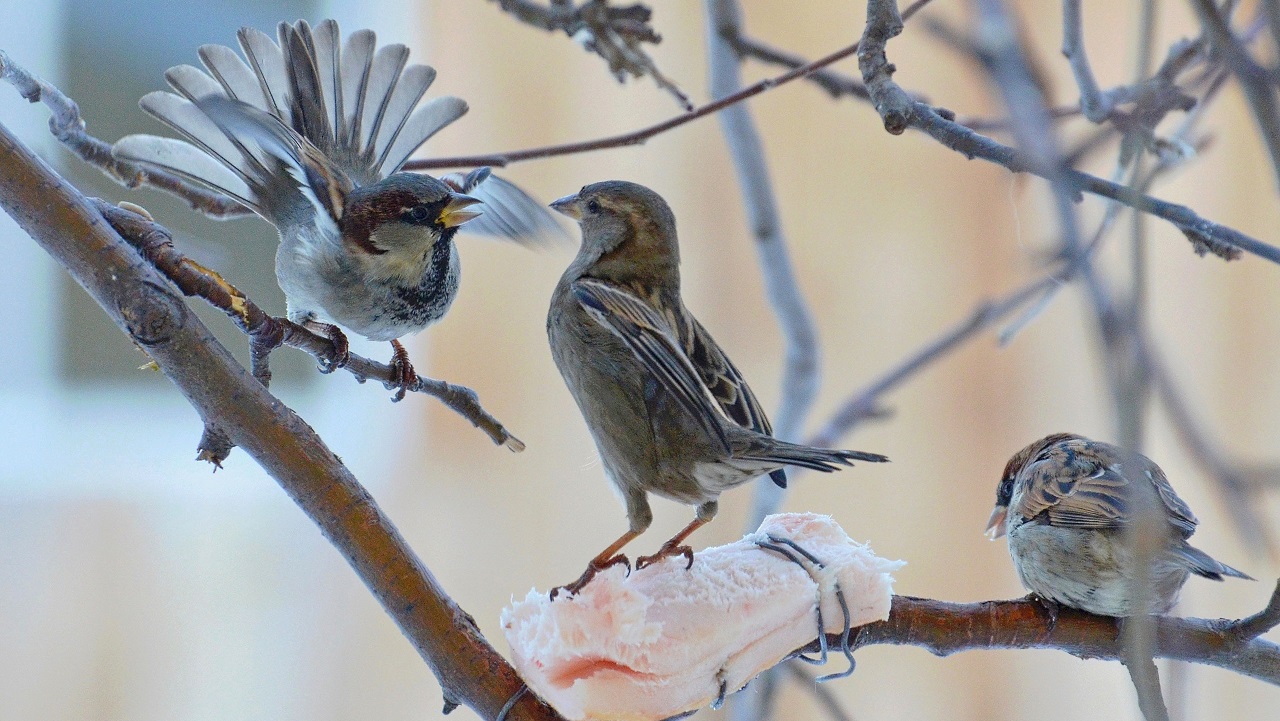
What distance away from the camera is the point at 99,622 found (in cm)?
183

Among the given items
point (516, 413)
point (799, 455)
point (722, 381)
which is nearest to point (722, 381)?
point (722, 381)

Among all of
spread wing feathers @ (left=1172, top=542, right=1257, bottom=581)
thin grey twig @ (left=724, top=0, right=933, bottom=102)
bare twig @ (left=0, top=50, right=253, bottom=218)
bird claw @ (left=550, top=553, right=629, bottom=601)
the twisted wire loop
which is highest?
bare twig @ (left=0, top=50, right=253, bottom=218)

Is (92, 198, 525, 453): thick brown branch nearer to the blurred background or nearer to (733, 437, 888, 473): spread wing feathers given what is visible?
(733, 437, 888, 473): spread wing feathers

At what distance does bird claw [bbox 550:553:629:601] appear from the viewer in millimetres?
652

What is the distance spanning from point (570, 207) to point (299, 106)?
239 mm

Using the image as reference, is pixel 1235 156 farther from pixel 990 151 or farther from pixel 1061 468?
pixel 990 151

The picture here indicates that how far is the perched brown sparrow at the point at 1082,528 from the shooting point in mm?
784

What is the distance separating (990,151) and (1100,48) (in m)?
1.19

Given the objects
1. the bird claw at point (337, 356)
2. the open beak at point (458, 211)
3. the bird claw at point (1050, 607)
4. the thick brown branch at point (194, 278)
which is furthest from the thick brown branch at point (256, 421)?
the bird claw at point (1050, 607)

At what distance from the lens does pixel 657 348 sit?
0.64 metres

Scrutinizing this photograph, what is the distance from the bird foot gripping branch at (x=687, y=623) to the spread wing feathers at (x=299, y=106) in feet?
1.26

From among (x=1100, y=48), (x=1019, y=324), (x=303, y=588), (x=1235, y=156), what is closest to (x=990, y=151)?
(x=1019, y=324)

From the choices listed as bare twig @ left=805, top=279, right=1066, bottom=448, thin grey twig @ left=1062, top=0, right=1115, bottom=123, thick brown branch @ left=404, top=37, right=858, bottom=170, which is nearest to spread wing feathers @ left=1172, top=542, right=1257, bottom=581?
bare twig @ left=805, top=279, right=1066, bottom=448

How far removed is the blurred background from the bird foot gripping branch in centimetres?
114
